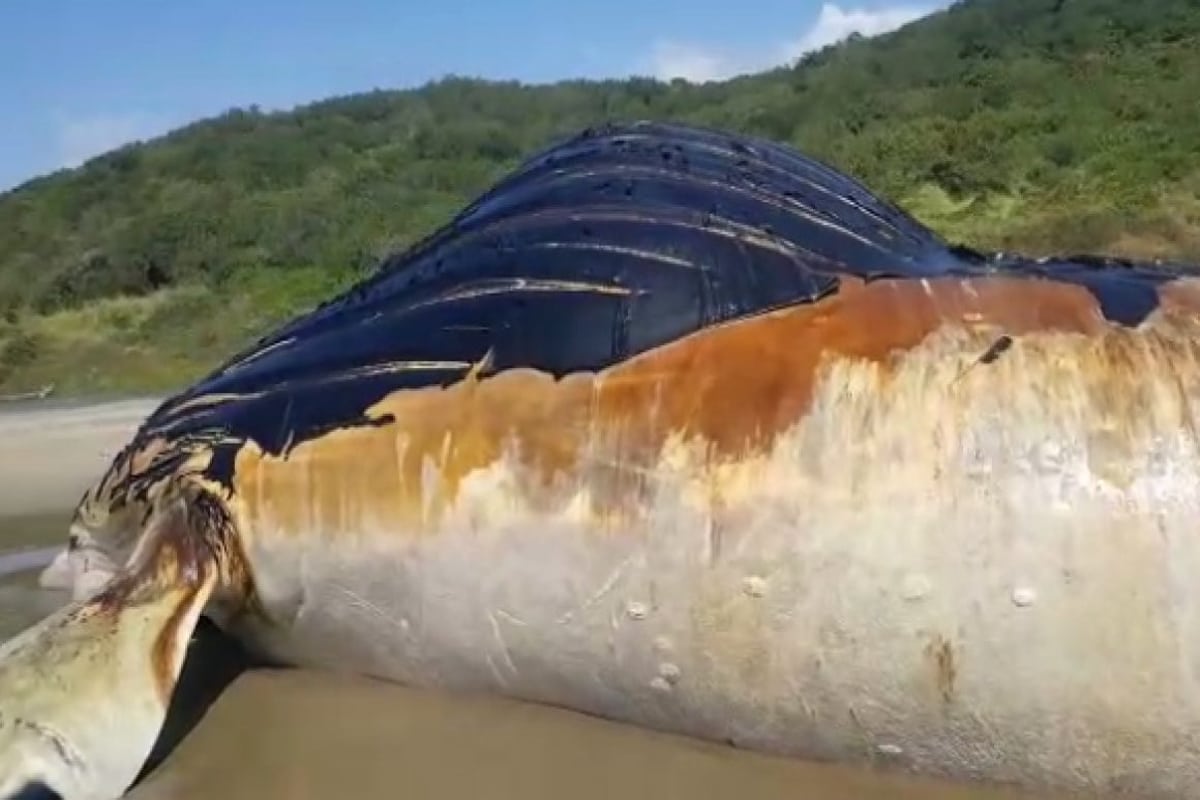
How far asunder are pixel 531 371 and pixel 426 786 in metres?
Result: 0.92

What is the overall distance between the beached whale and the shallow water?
6 cm

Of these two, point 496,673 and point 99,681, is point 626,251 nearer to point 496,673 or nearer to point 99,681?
point 496,673

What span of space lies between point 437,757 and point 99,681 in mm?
729

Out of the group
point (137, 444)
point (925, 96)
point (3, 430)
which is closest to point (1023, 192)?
point (925, 96)

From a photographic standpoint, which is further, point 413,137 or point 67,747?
point 413,137

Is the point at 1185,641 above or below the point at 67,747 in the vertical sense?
above

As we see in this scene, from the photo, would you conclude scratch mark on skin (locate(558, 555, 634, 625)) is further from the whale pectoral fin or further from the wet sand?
the whale pectoral fin

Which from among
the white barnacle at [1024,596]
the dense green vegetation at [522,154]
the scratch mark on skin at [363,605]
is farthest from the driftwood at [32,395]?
the white barnacle at [1024,596]

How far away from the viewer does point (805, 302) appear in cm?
336

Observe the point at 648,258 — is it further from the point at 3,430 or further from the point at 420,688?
the point at 3,430

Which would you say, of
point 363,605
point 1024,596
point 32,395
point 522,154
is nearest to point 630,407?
point 363,605

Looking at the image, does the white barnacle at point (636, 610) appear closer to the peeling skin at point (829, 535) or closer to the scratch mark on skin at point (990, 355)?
the peeling skin at point (829, 535)

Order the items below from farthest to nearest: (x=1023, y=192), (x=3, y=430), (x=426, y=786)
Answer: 1. (x=1023, y=192)
2. (x=3, y=430)
3. (x=426, y=786)

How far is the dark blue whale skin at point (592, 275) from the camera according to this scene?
3.45m
